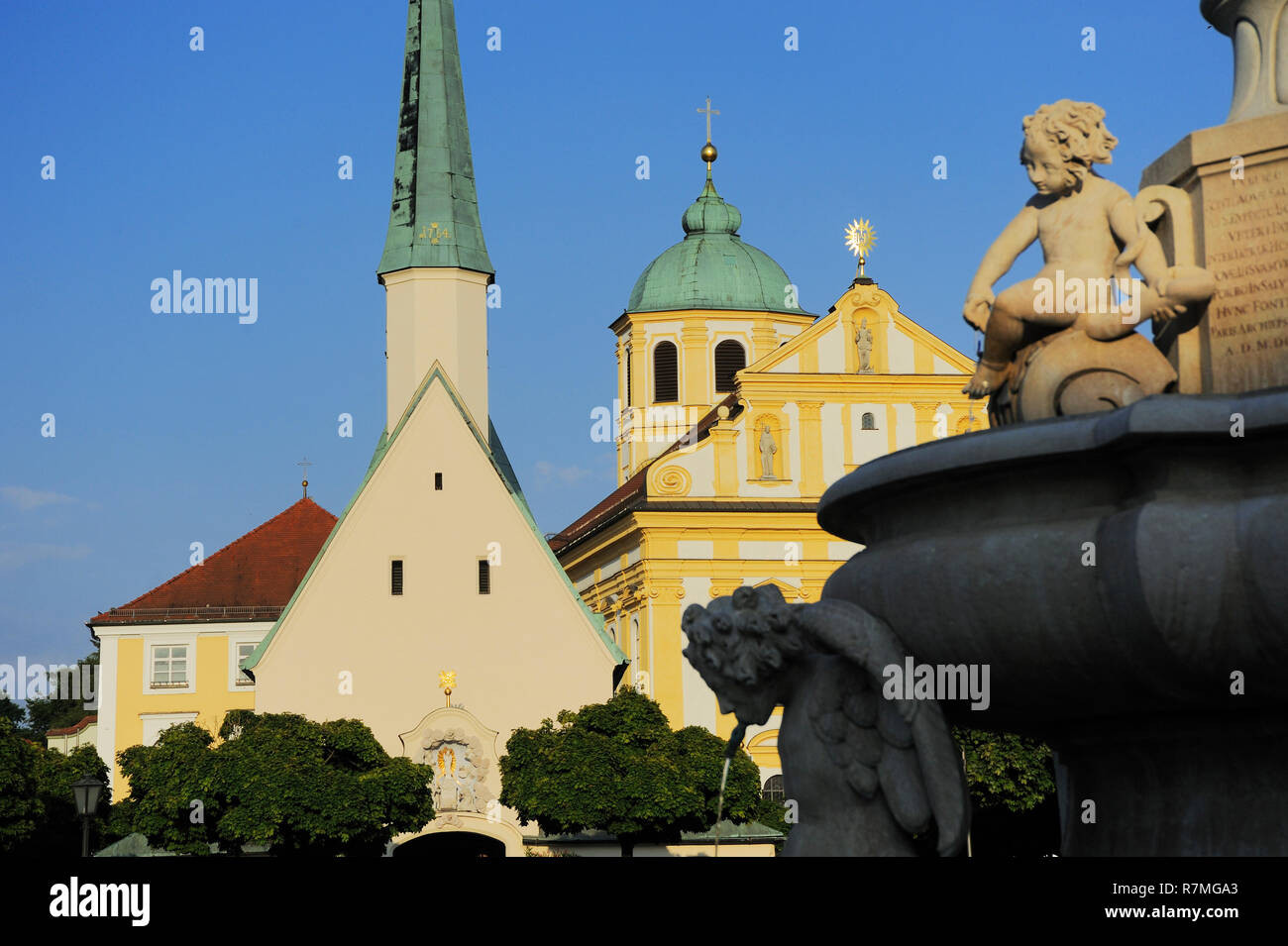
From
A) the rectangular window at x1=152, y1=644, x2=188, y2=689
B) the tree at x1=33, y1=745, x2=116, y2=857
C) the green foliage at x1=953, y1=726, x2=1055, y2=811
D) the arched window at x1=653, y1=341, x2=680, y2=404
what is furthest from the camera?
the arched window at x1=653, y1=341, x2=680, y2=404

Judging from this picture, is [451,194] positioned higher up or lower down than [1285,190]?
higher up

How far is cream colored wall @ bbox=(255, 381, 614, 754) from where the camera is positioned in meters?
42.2

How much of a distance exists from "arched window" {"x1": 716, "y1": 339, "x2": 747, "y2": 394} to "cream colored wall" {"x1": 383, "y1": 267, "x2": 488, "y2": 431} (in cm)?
2204

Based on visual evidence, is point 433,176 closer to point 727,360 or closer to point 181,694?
point 181,694

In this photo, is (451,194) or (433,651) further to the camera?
(451,194)

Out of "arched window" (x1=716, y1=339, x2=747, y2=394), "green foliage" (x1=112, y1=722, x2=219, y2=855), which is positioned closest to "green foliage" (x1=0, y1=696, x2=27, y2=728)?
"arched window" (x1=716, y1=339, x2=747, y2=394)

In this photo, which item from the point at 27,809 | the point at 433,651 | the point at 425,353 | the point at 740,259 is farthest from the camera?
the point at 740,259

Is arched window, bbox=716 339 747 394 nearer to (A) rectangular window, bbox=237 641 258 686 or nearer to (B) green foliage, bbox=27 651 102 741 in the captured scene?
(A) rectangular window, bbox=237 641 258 686

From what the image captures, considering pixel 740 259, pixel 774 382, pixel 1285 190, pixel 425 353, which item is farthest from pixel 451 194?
pixel 1285 190

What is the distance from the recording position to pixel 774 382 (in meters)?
53.7

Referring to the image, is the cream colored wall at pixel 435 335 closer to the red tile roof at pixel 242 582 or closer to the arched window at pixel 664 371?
the red tile roof at pixel 242 582

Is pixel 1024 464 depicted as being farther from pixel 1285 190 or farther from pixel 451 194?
pixel 451 194

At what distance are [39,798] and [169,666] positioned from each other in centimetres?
2502
